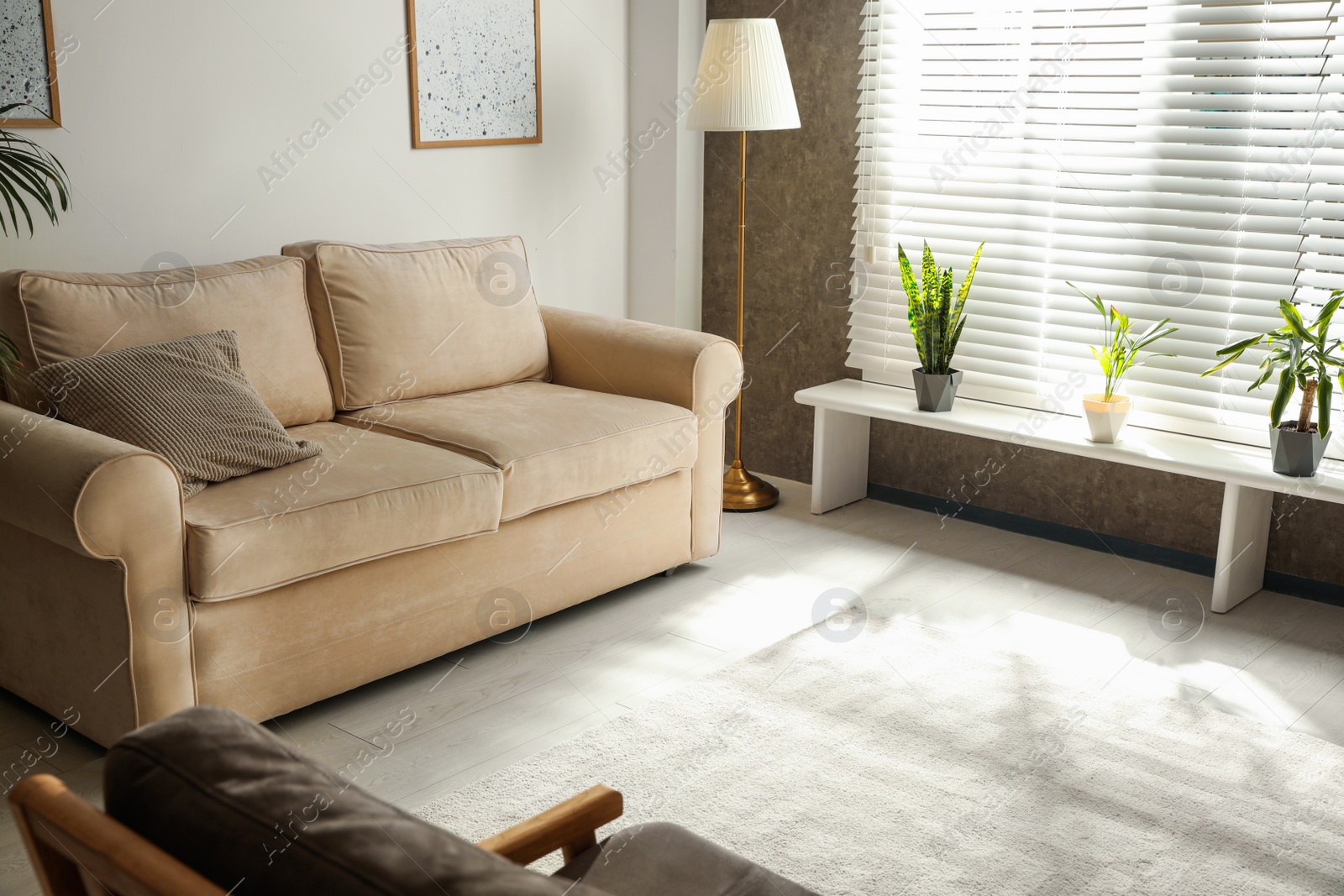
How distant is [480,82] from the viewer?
13.5ft

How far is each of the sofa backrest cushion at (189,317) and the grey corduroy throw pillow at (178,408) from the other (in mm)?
107

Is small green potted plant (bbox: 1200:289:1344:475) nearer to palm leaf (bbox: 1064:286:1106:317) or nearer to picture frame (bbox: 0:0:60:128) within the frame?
palm leaf (bbox: 1064:286:1106:317)

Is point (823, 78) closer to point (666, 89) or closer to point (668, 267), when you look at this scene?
point (666, 89)

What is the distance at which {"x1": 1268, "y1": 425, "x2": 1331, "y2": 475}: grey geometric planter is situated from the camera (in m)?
3.19

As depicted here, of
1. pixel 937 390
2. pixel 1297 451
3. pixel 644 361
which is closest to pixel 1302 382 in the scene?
pixel 1297 451

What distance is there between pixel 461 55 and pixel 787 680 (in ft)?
8.07

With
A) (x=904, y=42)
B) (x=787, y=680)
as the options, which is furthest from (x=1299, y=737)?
(x=904, y=42)

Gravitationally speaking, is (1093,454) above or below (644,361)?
below

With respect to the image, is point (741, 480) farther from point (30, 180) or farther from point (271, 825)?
point (271, 825)

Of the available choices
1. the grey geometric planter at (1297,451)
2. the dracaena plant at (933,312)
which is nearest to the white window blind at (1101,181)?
the dracaena plant at (933,312)

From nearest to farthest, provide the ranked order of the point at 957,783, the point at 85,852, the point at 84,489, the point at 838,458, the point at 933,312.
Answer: the point at 85,852 → the point at 84,489 → the point at 957,783 → the point at 933,312 → the point at 838,458

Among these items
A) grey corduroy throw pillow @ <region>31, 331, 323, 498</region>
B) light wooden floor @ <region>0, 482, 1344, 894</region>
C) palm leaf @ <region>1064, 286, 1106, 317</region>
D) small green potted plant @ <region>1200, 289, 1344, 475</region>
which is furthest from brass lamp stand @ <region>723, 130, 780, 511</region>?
grey corduroy throw pillow @ <region>31, 331, 323, 498</region>

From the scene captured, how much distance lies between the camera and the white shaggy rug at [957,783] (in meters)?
2.16

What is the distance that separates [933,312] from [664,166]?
1307 mm
